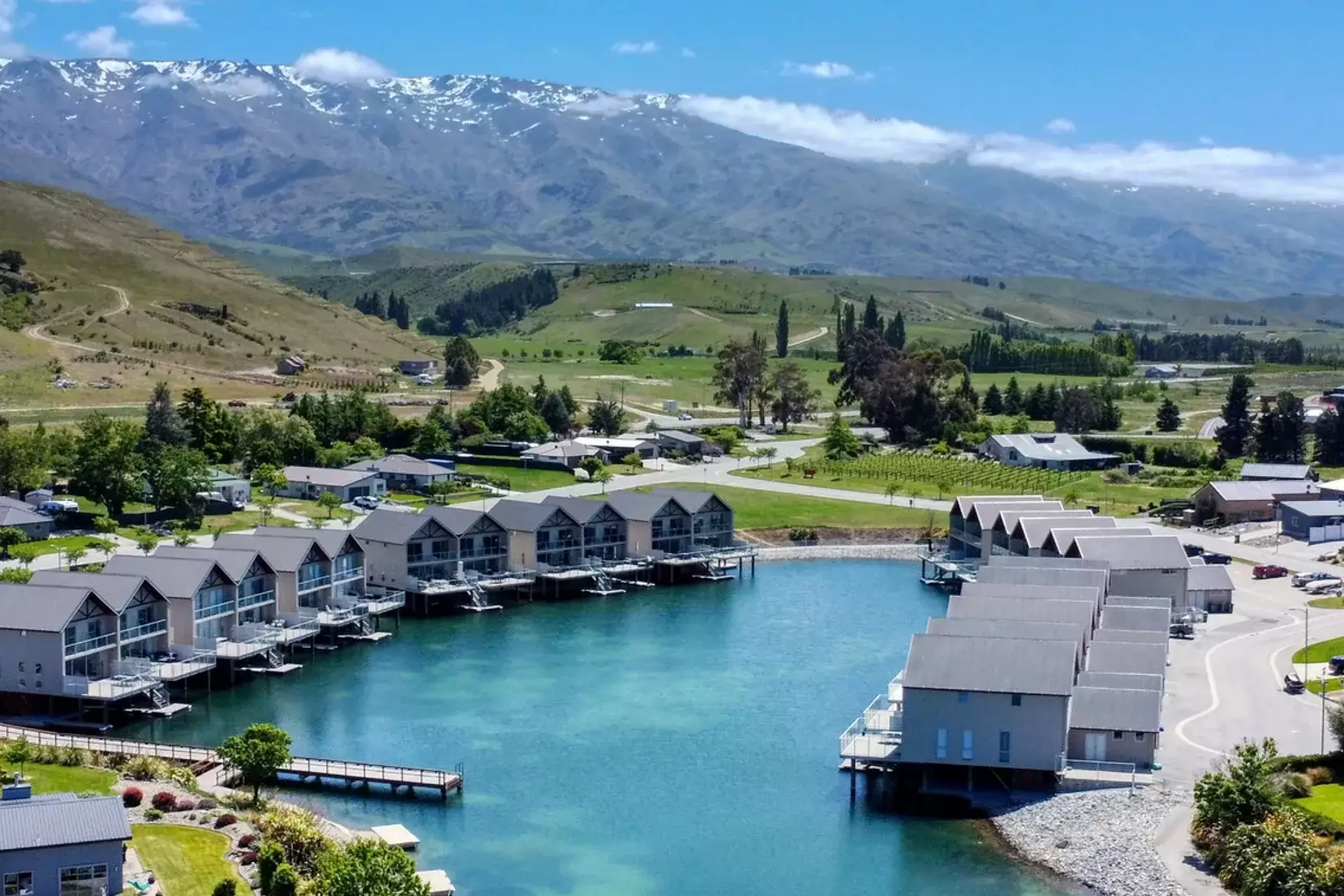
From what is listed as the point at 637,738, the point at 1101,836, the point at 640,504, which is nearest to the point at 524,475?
the point at 640,504

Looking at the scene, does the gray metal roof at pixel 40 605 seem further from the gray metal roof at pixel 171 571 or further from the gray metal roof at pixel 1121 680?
the gray metal roof at pixel 1121 680

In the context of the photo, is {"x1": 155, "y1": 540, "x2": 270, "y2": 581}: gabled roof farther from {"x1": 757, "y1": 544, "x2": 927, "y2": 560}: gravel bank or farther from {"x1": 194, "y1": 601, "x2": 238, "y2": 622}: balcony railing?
{"x1": 757, "y1": 544, "x2": 927, "y2": 560}: gravel bank

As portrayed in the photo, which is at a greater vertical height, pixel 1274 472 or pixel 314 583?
pixel 1274 472

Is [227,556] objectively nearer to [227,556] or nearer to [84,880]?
[227,556]

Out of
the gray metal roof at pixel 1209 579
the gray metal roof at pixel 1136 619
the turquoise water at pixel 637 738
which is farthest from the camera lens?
the gray metal roof at pixel 1209 579

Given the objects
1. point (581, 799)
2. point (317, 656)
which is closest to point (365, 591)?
point (317, 656)

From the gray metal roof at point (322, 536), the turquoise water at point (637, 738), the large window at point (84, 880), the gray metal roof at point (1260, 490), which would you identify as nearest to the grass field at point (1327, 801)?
the turquoise water at point (637, 738)
